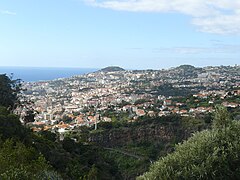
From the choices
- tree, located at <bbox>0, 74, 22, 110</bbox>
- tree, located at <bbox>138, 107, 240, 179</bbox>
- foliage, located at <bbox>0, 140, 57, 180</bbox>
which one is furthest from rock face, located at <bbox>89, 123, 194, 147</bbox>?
tree, located at <bbox>138, 107, 240, 179</bbox>

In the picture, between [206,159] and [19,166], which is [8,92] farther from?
[206,159]

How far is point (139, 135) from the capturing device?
46312mm

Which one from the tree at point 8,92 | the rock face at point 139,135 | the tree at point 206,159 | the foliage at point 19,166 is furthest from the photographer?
the rock face at point 139,135

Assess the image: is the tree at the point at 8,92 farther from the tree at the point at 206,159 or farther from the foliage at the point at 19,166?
the tree at the point at 206,159

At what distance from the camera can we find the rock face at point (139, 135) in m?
44.8

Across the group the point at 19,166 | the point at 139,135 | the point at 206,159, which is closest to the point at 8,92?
the point at 139,135

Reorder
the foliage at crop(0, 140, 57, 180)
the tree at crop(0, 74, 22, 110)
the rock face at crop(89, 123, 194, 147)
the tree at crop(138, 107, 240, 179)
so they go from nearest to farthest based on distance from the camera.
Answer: the foliage at crop(0, 140, 57, 180) → the tree at crop(138, 107, 240, 179) → the tree at crop(0, 74, 22, 110) → the rock face at crop(89, 123, 194, 147)

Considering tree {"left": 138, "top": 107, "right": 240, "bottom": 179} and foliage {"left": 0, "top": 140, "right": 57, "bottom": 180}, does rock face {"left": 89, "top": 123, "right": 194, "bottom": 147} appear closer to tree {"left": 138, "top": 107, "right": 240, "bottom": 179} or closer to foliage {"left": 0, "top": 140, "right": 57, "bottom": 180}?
foliage {"left": 0, "top": 140, "right": 57, "bottom": 180}

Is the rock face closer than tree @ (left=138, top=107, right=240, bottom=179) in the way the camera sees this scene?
No

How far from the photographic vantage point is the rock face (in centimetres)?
4481

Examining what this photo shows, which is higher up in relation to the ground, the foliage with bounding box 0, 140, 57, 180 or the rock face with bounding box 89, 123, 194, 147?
the foliage with bounding box 0, 140, 57, 180

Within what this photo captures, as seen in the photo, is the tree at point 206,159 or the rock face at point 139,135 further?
the rock face at point 139,135

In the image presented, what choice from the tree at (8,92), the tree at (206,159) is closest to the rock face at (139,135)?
the tree at (8,92)

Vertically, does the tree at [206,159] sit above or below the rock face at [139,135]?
above
